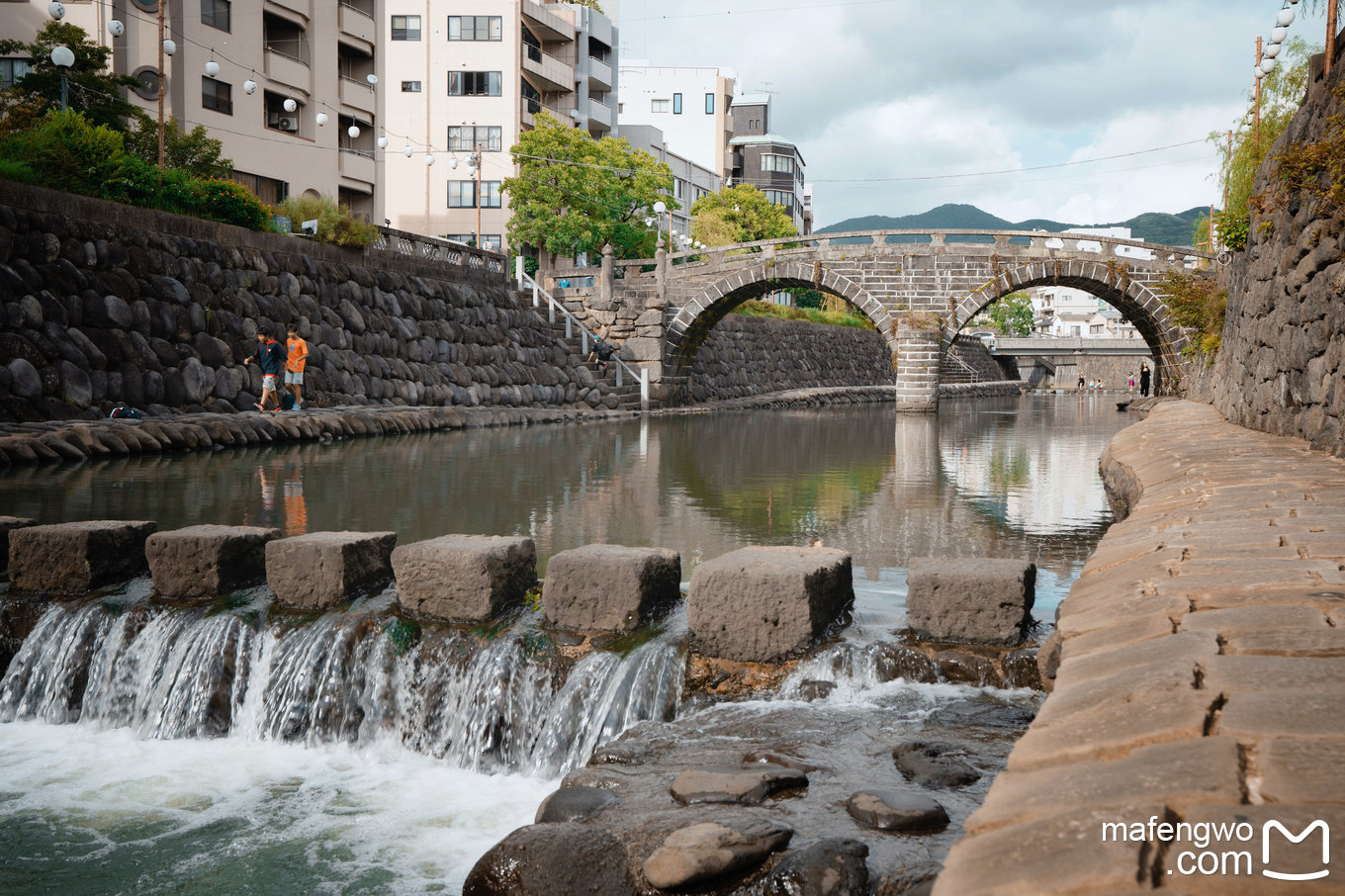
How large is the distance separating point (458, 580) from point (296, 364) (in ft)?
41.4

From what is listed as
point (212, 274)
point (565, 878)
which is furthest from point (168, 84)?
point (565, 878)

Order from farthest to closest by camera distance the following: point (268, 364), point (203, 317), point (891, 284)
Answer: point (891, 284)
point (203, 317)
point (268, 364)

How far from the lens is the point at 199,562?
5.38 m

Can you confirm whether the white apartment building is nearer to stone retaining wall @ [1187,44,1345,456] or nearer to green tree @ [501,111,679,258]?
green tree @ [501,111,679,258]

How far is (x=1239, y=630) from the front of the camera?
2352 mm

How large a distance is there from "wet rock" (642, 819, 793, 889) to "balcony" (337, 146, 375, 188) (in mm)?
32298

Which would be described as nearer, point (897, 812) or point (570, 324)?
point (897, 812)

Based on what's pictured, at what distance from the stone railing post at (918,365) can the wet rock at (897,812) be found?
87.4ft

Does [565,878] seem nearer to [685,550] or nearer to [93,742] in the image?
[93,742]

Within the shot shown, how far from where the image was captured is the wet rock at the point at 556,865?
8.51ft

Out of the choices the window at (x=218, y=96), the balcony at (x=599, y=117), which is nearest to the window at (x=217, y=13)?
the window at (x=218, y=96)

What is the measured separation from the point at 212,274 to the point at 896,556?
43.1ft

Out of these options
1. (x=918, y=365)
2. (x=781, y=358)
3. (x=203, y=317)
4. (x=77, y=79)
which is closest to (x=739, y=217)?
(x=781, y=358)

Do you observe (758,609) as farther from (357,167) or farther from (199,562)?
(357,167)
